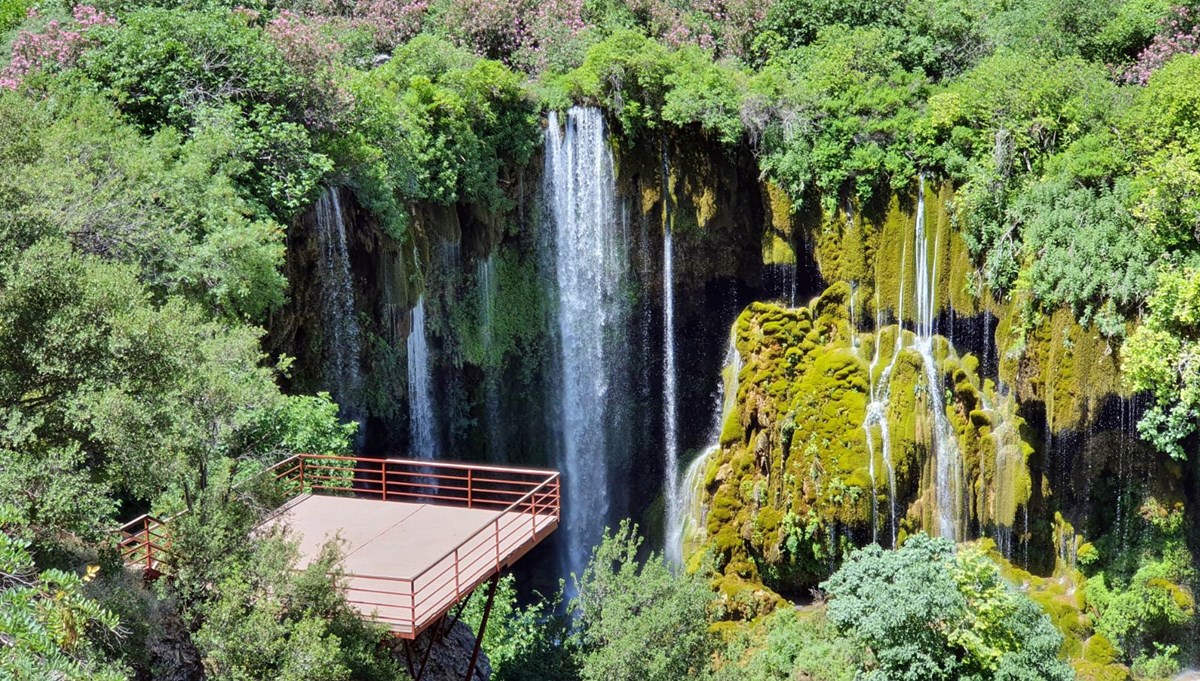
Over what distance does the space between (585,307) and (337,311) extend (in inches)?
249

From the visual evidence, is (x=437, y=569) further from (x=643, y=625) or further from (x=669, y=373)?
(x=669, y=373)

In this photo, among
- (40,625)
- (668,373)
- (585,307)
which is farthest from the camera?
(585,307)

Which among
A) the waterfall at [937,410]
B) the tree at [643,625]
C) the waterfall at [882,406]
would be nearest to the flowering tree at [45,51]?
the tree at [643,625]

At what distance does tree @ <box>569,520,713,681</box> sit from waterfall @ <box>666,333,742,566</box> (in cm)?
711

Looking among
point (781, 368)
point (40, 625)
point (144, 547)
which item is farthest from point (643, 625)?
point (40, 625)

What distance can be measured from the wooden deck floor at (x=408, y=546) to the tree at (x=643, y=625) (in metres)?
2.19

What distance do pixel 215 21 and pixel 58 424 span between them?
36.1 ft

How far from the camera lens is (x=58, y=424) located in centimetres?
1260

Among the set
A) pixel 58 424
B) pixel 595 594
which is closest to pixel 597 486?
pixel 595 594

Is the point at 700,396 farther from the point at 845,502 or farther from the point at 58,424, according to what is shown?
the point at 58,424

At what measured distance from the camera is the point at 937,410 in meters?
→ 24.1

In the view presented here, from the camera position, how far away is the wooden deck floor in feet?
46.7

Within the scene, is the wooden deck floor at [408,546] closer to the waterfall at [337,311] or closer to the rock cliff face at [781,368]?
the rock cliff face at [781,368]

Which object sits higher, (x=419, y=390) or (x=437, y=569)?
(x=419, y=390)
